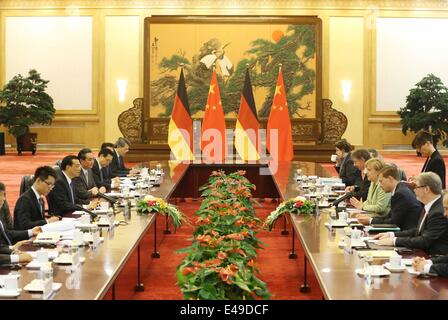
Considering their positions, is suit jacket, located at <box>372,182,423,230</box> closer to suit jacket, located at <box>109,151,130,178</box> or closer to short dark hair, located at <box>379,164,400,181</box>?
short dark hair, located at <box>379,164,400,181</box>

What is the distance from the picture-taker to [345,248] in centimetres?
529

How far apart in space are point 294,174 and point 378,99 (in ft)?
30.4

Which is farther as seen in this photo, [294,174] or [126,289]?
[294,174]

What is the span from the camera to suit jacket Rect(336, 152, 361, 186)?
32.7 ft

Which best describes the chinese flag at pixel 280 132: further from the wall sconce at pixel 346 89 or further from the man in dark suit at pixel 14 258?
the man in dark suit at pixel 14 258

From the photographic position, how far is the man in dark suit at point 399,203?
6.41 m

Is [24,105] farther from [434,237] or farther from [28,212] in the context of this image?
[434,237]

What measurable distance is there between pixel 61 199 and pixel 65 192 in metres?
0.08

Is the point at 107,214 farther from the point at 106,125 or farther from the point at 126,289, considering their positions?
the point at 106,125

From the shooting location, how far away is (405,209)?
6.41 metres

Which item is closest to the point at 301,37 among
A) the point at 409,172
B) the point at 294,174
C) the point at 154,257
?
the point at 409,172

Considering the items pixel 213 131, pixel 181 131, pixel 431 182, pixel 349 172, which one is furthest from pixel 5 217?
pixel 213 131

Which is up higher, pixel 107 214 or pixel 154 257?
pixel 107 214

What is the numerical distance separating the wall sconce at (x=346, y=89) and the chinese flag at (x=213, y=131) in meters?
5.15
